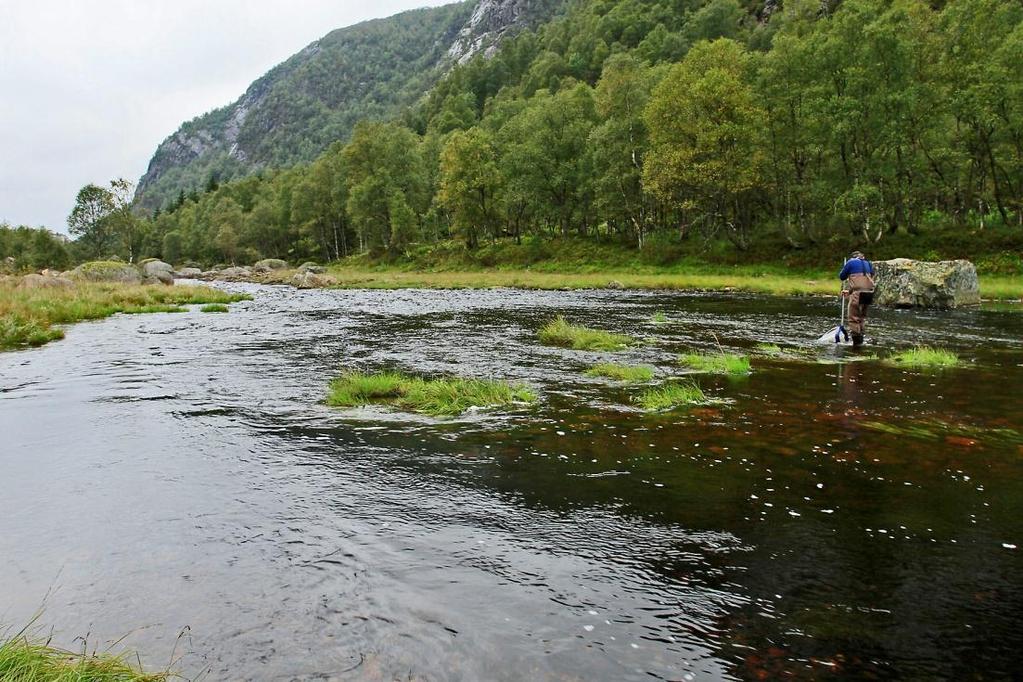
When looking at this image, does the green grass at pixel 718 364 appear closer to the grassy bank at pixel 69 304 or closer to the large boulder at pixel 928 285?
the large boulder at pixel 928 285

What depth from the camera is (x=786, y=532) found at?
7605 mm

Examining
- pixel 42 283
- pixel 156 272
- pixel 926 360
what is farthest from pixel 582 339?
pixel 156 272

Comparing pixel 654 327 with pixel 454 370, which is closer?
pixel 454 370

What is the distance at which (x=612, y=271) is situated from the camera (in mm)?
64062

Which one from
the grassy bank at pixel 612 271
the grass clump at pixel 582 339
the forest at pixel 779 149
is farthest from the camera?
the forest at pixel 779 149

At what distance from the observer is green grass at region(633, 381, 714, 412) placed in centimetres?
1374

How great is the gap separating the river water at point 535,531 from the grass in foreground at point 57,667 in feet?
1.56

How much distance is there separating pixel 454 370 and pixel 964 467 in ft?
38.9

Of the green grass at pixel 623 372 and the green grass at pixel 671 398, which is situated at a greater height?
the green grass at pixel 623 372

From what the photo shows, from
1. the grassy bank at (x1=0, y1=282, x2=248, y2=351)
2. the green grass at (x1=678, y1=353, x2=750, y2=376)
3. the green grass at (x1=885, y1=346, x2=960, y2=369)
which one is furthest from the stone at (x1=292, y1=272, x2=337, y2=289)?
the green grass at (x1=885, y1=346, x2=960, y2=369)

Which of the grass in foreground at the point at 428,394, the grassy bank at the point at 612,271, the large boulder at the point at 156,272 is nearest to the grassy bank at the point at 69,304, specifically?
the grass in foreground at the point at 428,394

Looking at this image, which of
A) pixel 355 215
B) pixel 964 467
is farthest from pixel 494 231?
pixel 964 467

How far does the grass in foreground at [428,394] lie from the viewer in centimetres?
1388

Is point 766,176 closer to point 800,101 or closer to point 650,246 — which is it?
point 800,101
